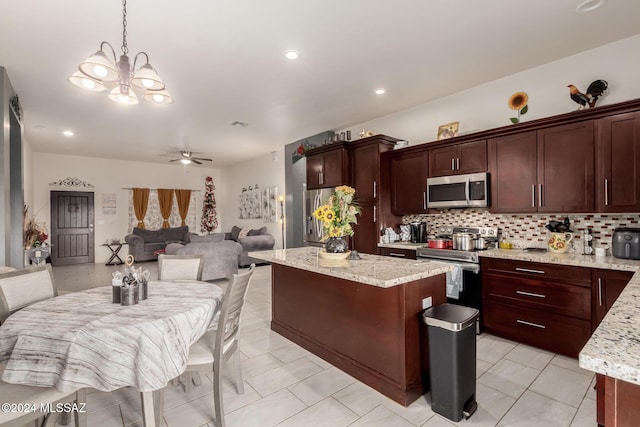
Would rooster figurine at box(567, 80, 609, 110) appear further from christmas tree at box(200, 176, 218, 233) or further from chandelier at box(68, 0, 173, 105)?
christmas tree at box(200, 176, 218, 233)

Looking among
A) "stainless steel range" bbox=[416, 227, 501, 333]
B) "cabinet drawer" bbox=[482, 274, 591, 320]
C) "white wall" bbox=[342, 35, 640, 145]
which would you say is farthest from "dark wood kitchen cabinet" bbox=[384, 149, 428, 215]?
"cabinet drawer" bbox=[482, 274, 591, 320]

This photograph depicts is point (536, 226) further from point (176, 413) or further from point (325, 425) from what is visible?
point (176, 413)

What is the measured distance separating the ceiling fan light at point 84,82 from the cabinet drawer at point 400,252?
11.5 feet

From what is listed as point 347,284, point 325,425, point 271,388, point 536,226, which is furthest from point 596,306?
point 271,388

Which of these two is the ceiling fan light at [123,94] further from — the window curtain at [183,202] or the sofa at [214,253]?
the window curtain at [183,202]

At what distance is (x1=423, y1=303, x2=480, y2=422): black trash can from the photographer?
1911 mm

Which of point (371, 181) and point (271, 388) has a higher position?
point (371, 181)

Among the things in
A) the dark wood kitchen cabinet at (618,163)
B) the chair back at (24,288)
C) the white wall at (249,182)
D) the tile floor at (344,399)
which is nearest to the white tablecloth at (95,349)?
the chair back at (24,288)

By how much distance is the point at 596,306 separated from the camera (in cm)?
258

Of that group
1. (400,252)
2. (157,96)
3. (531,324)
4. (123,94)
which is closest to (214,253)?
(400,252)

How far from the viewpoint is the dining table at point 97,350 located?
58.1 inches

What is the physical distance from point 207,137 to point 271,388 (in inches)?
214

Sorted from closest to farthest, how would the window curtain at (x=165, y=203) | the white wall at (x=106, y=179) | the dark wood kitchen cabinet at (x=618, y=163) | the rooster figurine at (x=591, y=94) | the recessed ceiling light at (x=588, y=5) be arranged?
the recessed ceiling light at (x=588, y=5) → the dark wood kitchen cabinet at (x=618, y=163) → the rooster figurine at (x=591, y=94) → the white wall at (x=106, y=179) → the window curtain at (x=165, y=203)

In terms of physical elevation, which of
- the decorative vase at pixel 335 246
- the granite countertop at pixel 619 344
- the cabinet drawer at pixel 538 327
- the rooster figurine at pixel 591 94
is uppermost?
the rooster figurine at pixel 591 94
